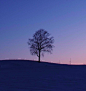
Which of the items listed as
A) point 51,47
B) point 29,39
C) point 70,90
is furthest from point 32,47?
point 70,90

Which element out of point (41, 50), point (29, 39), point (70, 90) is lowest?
point (70, 90)

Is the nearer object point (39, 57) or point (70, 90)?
point (70, 90)

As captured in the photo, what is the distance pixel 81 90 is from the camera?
8.40 m

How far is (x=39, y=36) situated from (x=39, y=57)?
663cm

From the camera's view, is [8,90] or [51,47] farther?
[51,47]

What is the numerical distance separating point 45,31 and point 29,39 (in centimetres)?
571

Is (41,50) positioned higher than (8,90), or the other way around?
(41,50)

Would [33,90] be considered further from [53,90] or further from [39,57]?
[39,57]

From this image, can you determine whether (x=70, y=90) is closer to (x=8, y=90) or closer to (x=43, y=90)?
(x=43, y=90)

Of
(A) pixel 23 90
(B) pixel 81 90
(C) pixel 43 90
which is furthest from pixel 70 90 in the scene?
(A) pixel 23 90

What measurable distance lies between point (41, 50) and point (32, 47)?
3.01 metres

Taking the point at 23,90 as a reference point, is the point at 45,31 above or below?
Result: above

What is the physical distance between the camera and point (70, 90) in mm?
8453

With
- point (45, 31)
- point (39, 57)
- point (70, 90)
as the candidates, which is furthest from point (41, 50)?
point (70, 90)
